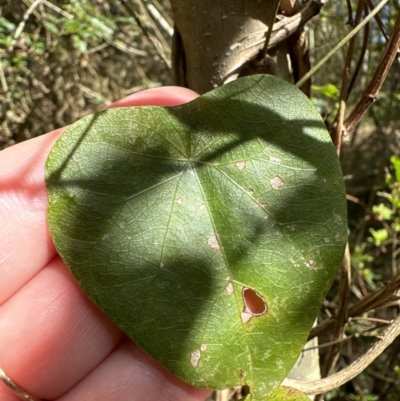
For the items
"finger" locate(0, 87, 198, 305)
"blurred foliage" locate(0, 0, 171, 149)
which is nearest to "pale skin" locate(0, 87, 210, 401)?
"finger" locate(0, 87, 198, 305)

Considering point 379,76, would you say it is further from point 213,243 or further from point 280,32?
point 213,243

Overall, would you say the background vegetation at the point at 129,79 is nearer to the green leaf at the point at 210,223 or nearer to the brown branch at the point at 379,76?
the brown branch at the point at 379,76

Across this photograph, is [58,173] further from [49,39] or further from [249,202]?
[49,39]

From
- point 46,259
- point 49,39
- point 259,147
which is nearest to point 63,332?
point 46,259

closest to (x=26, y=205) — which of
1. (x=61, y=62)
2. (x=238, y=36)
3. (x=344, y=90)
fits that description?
(x=238, y=36)

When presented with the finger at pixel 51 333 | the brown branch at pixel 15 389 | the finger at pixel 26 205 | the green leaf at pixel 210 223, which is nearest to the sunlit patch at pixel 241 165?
the green leaf at pixel 210 223

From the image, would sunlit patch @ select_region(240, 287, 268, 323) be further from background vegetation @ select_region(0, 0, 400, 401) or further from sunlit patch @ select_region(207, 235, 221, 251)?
background vegetation @ select_region(0, 0, 400, 401)
